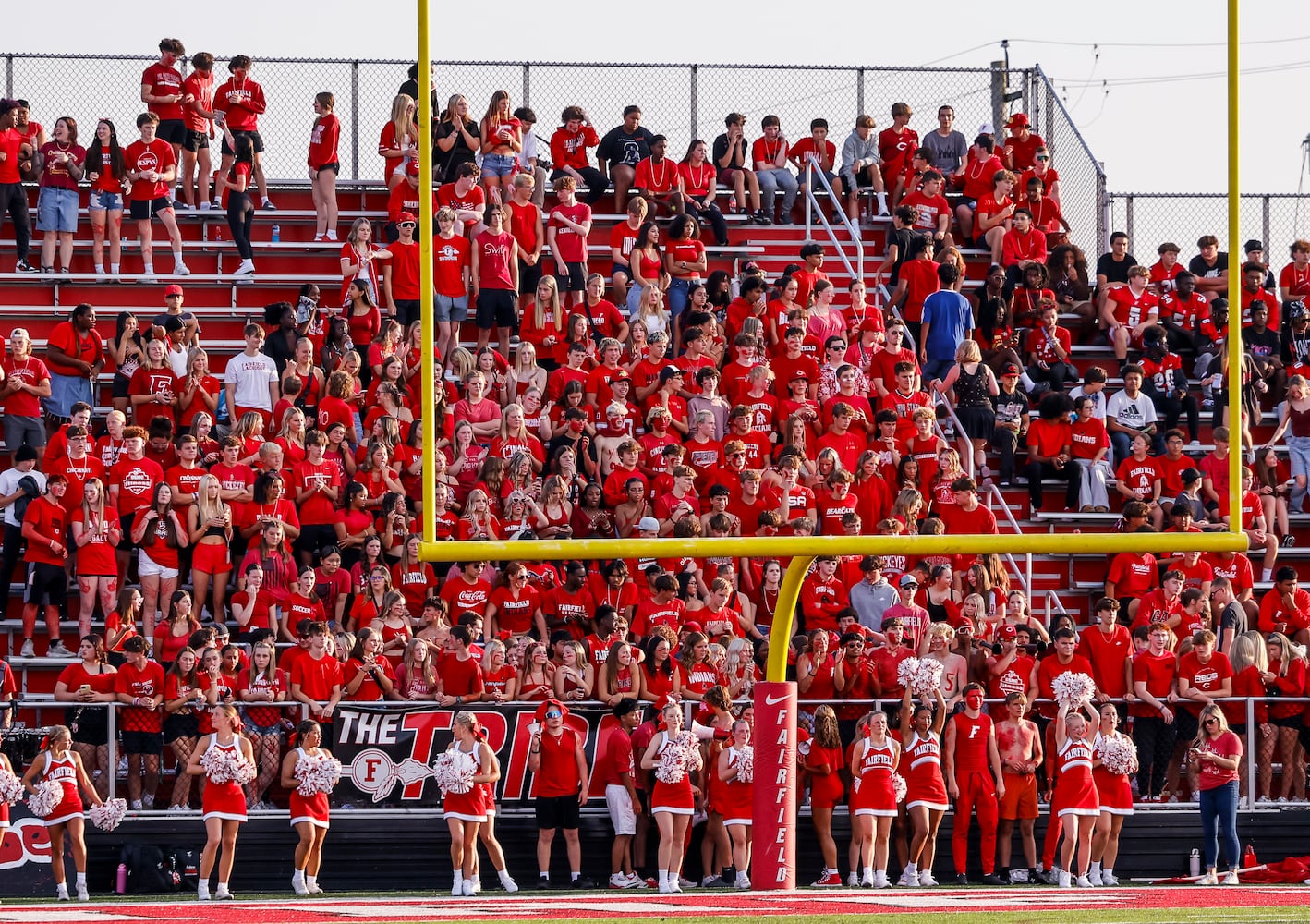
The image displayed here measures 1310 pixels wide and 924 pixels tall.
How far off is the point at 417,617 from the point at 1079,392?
494 centimetres

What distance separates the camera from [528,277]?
46.3 ft

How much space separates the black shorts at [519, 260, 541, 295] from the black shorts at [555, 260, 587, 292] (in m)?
0.18

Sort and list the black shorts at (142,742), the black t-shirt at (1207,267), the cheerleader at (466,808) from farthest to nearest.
→ the black t-shirt at (1207,267)
the black shorts at (142,742)
the cheerleader at (466,808)

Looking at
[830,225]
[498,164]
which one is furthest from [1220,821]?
[498,164]

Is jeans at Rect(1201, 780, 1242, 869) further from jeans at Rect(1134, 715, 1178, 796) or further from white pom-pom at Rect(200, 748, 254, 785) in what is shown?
white pom-pom at Rect(200, 748, 254, 785)

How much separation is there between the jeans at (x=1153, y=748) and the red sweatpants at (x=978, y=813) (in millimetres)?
1016

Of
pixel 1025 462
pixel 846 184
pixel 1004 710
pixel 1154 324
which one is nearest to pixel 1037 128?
pixel 846 184

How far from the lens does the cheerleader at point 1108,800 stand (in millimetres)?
11305

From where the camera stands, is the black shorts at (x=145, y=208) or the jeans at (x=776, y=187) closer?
the black shorts at (x=145, y=208)

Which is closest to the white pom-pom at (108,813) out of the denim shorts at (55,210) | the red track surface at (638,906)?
the red track surface at (638,906)

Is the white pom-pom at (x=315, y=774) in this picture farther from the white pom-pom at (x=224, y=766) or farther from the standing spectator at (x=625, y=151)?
the standing spectator at (x=625, y=151)

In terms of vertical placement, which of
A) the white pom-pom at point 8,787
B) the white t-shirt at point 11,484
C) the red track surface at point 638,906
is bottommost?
the red track surface at point 638,906

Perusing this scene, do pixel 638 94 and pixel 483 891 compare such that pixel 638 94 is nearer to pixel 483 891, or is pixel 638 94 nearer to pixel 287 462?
pixel 287 462

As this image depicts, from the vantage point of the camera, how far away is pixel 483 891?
11000mm
